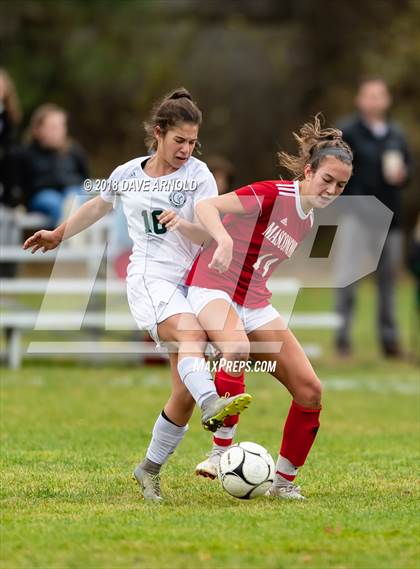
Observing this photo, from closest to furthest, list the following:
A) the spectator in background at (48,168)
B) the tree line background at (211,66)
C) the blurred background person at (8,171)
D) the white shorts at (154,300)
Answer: the white shorts at (154,300) < the blurred background person at (8,171) < the spectator in background at (48,168) < the tree line background at (211,66)

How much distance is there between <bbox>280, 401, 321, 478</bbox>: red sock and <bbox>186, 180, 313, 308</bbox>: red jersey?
568 millimetres

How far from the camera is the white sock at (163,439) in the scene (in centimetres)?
583

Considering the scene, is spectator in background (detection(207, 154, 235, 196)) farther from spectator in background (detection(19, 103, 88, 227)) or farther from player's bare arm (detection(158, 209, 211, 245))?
player's bare arm (detection(158, 209, 211, 245))

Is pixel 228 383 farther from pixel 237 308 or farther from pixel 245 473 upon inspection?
pixel 245 473

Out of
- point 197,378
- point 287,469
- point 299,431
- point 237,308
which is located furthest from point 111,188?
point 287,469

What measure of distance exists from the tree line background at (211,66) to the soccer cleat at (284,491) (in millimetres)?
22052

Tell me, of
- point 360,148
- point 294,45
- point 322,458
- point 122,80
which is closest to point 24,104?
point 122,80

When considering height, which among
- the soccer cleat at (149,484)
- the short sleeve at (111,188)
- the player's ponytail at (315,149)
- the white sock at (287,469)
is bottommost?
Result: the soccer cleat at (149,484)

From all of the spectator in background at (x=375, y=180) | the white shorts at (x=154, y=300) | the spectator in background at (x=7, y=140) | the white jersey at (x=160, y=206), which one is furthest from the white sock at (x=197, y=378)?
the spectator in background at (x=375, y=180)

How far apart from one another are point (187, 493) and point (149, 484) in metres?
0.24

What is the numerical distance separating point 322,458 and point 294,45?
23647mm

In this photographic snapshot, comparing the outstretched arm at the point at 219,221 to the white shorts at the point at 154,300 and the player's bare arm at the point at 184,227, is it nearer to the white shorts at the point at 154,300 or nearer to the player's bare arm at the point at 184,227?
the player's bare arm at the point at 184,227

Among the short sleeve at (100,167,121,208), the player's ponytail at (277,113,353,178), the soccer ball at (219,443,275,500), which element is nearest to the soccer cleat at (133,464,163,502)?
the soccer ball at (219,443,275,500)

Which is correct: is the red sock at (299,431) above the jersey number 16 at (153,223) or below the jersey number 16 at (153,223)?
below
